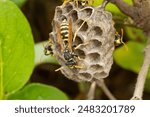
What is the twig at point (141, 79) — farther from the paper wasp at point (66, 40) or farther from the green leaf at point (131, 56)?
the green leaf at point (131, 56)

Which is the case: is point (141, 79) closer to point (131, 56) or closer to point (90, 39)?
point (90, 39)

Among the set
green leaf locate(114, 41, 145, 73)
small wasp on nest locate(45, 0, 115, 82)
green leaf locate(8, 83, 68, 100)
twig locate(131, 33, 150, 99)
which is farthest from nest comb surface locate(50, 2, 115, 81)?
green leaf locate(114, 41, 145, 73)

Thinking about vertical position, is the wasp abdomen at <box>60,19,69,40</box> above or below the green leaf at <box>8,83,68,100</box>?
above

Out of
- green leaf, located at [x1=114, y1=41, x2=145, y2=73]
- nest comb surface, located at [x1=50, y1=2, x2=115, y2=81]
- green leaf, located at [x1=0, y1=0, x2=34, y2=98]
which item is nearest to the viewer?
nest comb surface, located at [x1=50, y1=2, x2=115, y2=81]

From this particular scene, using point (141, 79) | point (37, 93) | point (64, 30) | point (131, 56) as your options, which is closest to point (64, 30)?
point (64, 30)

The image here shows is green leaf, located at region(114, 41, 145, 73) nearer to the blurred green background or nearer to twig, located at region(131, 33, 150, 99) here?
the blurred green background

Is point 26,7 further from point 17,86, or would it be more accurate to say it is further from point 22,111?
point 22,111

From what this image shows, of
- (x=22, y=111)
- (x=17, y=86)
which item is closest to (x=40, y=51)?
(x=17, y=86)
